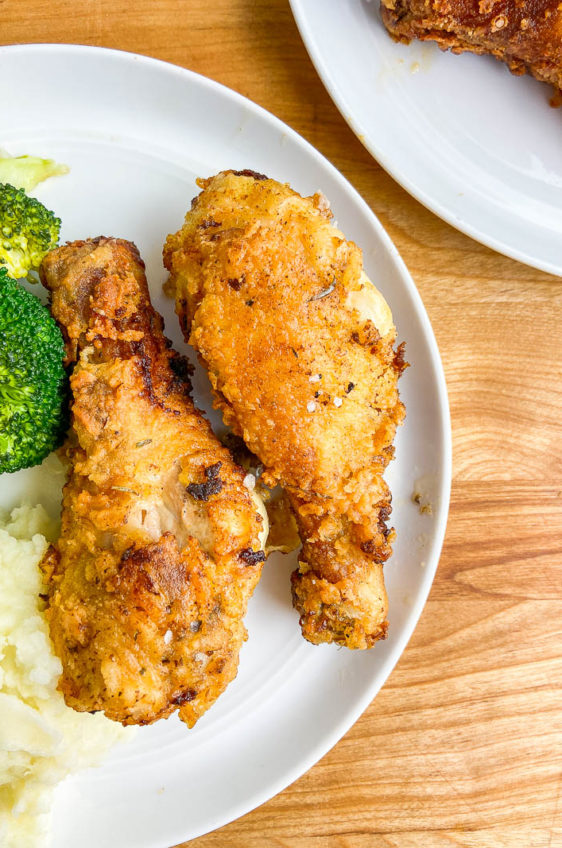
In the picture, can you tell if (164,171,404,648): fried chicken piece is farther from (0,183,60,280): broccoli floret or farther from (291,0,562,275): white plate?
(291,0,562,275): white plate

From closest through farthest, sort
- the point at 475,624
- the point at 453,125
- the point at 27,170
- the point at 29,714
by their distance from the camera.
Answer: the point at 29,714, the point at 27,170, the point at 453,125, the point at 475,624

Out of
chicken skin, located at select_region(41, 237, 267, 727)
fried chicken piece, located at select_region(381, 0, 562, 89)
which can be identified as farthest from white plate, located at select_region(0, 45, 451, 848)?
fried chicken piece, located at select_region(381, 0, 562, 89)

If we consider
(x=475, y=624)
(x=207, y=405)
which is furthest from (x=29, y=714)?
(x=475, y=624)

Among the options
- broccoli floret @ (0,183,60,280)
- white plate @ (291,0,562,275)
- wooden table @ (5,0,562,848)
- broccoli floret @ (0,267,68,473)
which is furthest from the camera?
wooden table @ (5,0,562,848)

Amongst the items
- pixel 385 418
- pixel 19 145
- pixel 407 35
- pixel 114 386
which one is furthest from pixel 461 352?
pixel 19 145

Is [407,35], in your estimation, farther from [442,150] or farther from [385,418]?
[385,418]

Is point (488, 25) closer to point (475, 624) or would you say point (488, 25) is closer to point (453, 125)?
point (453, 125)

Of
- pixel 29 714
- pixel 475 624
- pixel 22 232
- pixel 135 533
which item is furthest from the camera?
pixel 475 624

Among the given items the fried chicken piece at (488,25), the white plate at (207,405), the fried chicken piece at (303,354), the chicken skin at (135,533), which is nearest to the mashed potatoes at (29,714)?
the chicken skin at (135,533)
